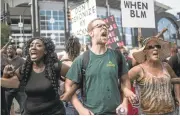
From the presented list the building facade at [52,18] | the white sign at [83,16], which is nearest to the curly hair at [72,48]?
the white sign at [83,16]

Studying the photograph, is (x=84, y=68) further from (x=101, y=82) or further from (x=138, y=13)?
(x=138, y=13)

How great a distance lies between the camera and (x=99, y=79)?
132 inches

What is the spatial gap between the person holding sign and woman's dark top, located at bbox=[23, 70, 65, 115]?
18.2 inches

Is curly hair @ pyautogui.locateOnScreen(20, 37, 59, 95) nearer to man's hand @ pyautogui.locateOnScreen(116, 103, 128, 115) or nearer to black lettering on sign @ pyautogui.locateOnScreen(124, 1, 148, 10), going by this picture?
man's hand @ pyautogui.locateOnScreen(116, 103, 128, 115)

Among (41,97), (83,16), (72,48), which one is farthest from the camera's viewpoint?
(83,16)

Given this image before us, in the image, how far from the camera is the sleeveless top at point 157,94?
3.95m

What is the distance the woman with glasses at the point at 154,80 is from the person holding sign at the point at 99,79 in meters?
0.58

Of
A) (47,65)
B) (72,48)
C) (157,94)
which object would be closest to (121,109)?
(157,94)

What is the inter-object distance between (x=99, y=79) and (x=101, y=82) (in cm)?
3

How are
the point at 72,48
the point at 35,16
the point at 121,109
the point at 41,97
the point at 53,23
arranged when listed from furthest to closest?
the point at 53,23
the point at 35,16
the point at 72,48
the point at 41,97
the point at 121,109

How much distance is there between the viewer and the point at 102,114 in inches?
131

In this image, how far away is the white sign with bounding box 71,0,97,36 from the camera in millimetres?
9016

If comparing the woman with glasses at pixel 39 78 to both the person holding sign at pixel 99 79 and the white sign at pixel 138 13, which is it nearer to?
the person holding sign at pixel 99 79

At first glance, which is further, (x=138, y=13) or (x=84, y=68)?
(x=138, y=13)
